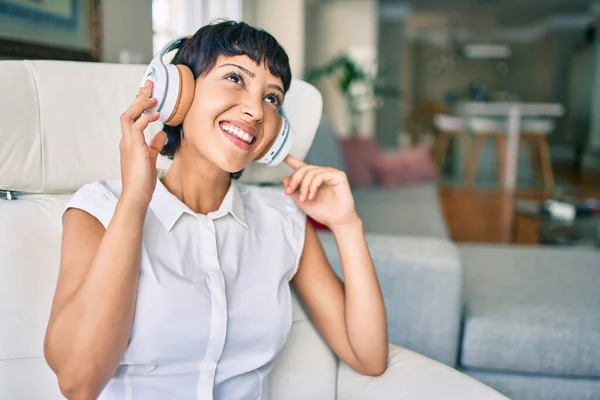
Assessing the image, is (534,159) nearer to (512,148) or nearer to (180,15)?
(512,148)

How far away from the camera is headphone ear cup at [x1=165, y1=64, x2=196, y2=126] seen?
3.08ft

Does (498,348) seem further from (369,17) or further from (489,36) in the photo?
(489,36)

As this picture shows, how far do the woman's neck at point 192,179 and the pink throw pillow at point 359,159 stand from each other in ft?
9.22

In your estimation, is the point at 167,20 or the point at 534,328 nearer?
the point at 534,328

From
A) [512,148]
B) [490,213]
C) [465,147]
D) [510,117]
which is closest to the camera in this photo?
[490,213]

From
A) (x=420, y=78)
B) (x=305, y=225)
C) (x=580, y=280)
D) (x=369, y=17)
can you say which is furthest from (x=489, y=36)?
(x=305, y=225)

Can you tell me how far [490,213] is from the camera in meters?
5.67

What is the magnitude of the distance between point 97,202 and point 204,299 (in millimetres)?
217

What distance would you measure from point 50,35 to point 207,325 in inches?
46.9

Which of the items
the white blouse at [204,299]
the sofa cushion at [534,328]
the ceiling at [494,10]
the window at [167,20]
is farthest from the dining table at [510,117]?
the white blouse at [204,299]

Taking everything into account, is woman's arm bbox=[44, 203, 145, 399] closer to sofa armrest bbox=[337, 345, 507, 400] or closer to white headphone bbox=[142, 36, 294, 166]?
white headphone bbox=[142, 36, 294, 166]

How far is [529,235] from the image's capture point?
4.57 meters

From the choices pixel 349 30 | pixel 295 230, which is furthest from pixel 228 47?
pixel 349 30

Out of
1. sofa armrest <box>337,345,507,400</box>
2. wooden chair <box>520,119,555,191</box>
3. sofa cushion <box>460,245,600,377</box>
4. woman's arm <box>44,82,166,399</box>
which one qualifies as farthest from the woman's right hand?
wooden chair <box>520,119,555,191</box>
